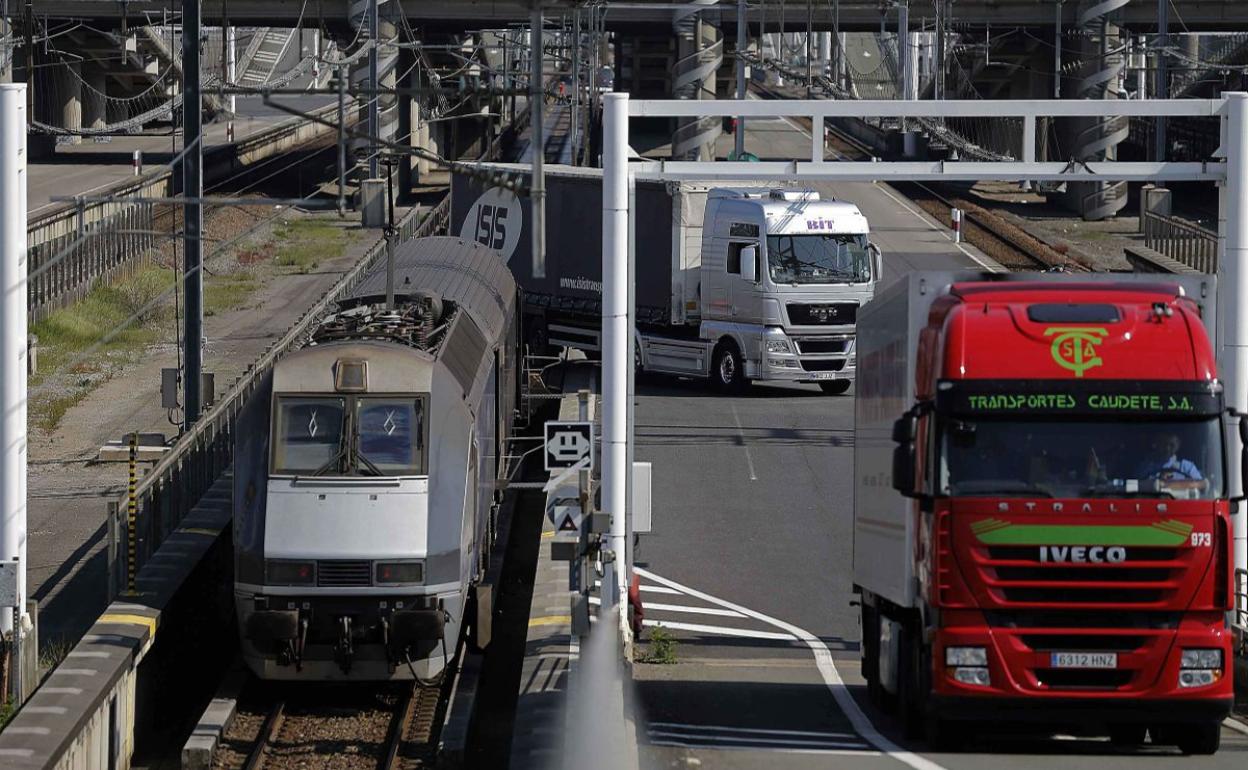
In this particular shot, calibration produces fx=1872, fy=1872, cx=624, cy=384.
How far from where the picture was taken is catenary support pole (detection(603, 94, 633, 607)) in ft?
60.0

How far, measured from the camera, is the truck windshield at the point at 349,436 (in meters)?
18.1

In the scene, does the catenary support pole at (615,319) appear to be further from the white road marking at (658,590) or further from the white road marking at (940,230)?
the white road marking at (940,230)

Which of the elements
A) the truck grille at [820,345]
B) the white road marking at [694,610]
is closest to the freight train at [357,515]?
the white road marking at [694,610]

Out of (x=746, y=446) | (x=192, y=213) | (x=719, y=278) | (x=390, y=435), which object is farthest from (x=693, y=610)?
(x=719, y=278)

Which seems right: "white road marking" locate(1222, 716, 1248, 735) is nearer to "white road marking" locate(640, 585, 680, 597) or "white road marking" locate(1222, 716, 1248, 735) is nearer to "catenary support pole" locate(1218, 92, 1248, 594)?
"catenary support pole" locate(1218, 92, 1248, 594)

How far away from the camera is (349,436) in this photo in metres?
18.3

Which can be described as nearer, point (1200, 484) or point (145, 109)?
point (1200, 484)

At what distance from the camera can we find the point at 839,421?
110ft

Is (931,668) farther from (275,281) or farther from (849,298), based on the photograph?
(275,281)

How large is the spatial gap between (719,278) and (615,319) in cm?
1700

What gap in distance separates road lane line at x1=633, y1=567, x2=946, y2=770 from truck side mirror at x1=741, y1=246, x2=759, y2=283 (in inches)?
478

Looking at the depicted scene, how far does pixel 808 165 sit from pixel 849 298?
16.3m

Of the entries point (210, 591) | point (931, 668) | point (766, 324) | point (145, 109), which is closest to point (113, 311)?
point (766, 324)

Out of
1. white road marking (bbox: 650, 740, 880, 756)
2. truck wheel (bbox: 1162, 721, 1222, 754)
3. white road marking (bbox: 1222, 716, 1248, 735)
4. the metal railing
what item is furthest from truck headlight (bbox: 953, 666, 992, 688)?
the metal railing
